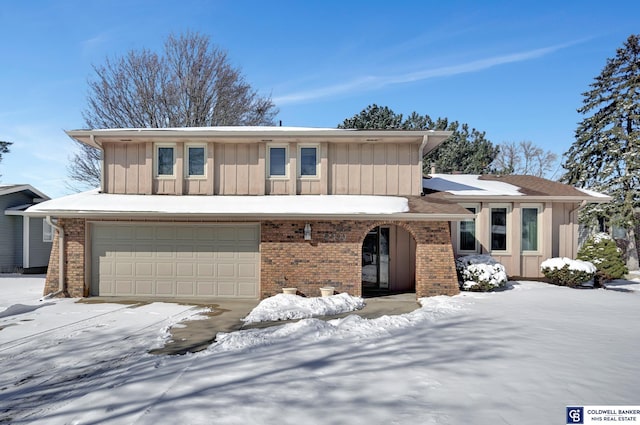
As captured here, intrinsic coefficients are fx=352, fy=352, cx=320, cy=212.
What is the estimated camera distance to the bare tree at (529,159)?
36938 millimetres

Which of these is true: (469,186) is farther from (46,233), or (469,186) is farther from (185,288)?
(46,233)

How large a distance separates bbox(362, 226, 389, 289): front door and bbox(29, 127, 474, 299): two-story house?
0.05 m

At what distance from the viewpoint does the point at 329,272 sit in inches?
381

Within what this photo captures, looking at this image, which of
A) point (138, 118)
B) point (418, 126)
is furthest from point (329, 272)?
point (418, 126)

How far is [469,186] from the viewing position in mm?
12883

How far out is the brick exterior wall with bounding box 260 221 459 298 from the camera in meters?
9.62

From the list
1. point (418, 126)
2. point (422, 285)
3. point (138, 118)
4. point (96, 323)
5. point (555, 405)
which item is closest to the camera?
point (555, 405)

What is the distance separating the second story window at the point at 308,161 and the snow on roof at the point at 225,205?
0.81 metres

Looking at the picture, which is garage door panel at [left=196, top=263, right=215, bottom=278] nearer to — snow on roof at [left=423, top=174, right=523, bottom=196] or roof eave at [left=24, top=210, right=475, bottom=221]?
roof eave at [left=24, top=210, right=475, bottom=221]

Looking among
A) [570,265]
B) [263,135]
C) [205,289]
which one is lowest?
[205,289]

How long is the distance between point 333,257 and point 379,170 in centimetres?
323

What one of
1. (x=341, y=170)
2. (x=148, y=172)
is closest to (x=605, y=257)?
(x=341, y=170)

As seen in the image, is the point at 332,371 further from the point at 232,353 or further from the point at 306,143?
the point at 306,143

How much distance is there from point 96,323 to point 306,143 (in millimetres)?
7116
